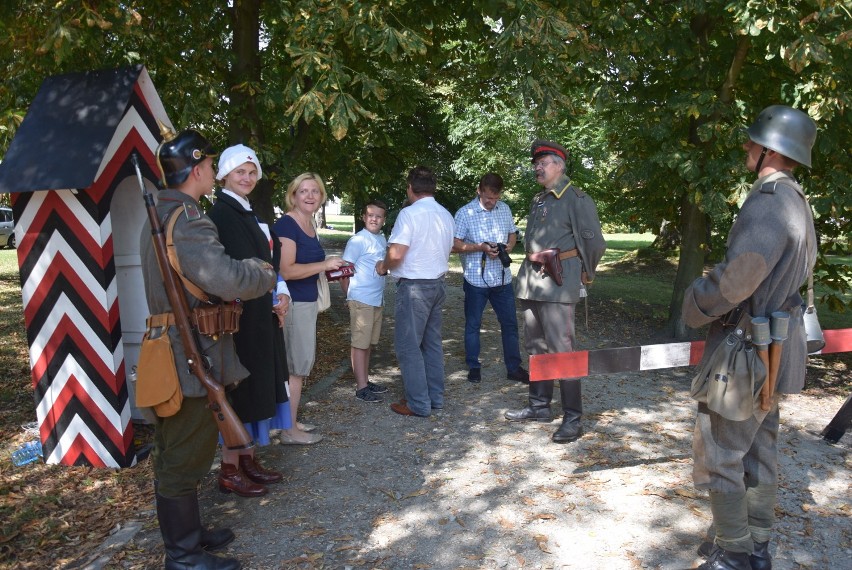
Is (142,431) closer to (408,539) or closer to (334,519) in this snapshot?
(334,519)

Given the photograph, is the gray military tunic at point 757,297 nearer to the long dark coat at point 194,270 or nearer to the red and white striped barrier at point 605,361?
the red and white striped barrier at point 605,361

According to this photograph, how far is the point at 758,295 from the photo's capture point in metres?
3.31

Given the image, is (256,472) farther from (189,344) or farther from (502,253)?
(502,253)

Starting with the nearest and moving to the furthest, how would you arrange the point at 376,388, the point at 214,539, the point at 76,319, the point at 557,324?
1. the point at 214,539
2. the point at 76,319
3. the point at 557,324
4. the point at 376,388

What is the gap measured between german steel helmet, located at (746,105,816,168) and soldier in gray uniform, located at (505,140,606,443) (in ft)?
6.91

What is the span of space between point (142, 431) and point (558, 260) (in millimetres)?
3455

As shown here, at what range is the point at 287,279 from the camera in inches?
203

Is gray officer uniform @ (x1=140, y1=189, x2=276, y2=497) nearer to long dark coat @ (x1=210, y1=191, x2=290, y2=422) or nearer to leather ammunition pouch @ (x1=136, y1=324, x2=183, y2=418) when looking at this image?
leather ammunition pouch @ (x1=136, y1=324, x2=183, y2=418)

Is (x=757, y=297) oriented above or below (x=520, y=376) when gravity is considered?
above

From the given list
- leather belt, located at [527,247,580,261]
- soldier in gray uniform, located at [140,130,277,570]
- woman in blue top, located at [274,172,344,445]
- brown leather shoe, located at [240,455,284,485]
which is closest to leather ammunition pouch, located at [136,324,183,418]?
soldier in gray uniform, located at [140,130,277,570]

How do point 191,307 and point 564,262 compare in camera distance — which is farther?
point 564,262

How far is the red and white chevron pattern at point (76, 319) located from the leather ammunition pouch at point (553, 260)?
3018 millimetres

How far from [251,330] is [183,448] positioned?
99cm

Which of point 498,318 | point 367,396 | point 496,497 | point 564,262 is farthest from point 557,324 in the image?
point 367,396
